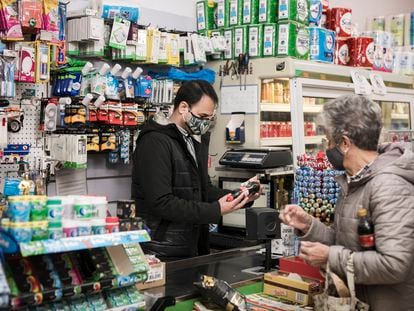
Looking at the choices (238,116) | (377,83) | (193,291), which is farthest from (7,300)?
(377,83)

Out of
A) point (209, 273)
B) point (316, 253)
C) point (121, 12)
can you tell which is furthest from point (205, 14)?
point (316, 253)

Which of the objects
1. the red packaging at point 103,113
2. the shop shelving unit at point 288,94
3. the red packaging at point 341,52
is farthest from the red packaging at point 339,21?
the red packaging at point 103,113

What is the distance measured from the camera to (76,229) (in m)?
1.93

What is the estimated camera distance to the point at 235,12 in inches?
→ 197

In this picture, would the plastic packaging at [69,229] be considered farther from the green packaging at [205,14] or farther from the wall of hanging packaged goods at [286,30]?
the green packaging at [205,14]

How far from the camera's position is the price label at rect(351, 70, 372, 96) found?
5422 mm

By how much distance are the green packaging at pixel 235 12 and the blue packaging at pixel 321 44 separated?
24.2 inches

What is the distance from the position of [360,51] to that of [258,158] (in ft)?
6.10


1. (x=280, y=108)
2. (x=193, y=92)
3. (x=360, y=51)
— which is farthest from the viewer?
(x=360, y=51)

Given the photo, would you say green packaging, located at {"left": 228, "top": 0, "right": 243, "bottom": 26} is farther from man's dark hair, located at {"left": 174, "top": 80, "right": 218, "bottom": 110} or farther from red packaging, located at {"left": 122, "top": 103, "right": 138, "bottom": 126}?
man's dark hair, located at {"left": 174, "top": 80, "right": 218, "bottom": 110}

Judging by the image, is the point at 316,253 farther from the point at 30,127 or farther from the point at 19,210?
the point at 30,127

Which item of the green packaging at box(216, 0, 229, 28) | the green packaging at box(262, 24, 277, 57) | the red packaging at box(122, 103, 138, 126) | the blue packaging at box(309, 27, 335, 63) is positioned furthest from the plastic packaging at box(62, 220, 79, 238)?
the blue packaging at box(309, 27, 335, 63)

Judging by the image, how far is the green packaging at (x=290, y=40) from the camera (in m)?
4.77

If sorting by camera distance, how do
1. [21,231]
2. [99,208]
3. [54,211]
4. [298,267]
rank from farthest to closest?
[298,267] → [99,208] → [54,211] → [21,231]
